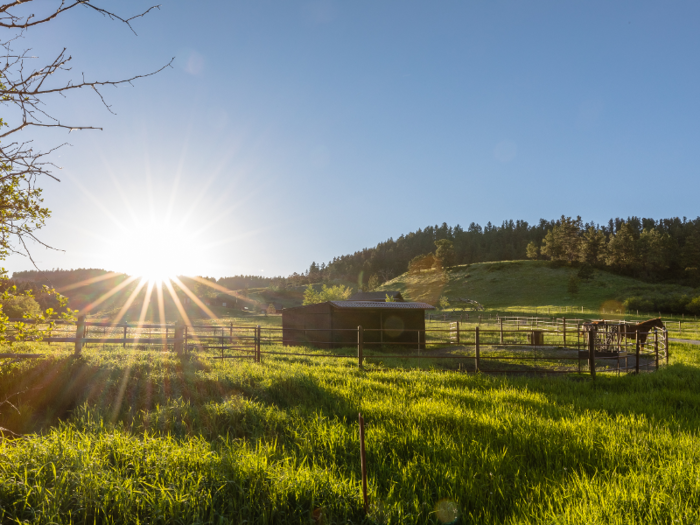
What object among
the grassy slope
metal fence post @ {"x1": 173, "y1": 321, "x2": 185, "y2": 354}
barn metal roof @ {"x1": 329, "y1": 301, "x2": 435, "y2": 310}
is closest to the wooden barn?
barn metal roof @ {"x1": 329, "y1": 301, "x2": 435, "y2": 310}

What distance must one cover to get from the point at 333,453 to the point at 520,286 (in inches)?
3380

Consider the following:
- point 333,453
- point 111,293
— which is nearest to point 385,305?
point 333,453

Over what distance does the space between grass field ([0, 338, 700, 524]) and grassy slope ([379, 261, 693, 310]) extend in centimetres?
6162

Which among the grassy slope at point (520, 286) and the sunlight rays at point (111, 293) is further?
the sunlight rays at point (111, 293)

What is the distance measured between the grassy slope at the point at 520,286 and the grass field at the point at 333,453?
61.6m

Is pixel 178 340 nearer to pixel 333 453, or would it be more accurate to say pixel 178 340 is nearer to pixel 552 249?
pixel 333 453

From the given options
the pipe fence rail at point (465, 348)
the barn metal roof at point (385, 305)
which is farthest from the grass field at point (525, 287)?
the barn metal roof at point (385, 305)

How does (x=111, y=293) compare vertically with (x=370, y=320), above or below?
below

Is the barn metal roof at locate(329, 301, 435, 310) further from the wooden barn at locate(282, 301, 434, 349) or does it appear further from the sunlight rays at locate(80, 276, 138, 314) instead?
the sunlight rays at locate(80, 276, 138, 314)

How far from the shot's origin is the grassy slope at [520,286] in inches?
2645

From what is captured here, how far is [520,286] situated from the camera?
8144cm

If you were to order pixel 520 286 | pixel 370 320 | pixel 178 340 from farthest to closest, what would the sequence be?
pixel 520 286
pixel 370 320
pixel 178 340

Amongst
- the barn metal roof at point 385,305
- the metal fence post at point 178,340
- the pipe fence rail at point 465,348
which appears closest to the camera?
the metal fence post at point 178,340

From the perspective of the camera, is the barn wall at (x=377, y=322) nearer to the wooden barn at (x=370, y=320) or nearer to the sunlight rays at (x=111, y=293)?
the wooden barn at (x=370, y=320)
